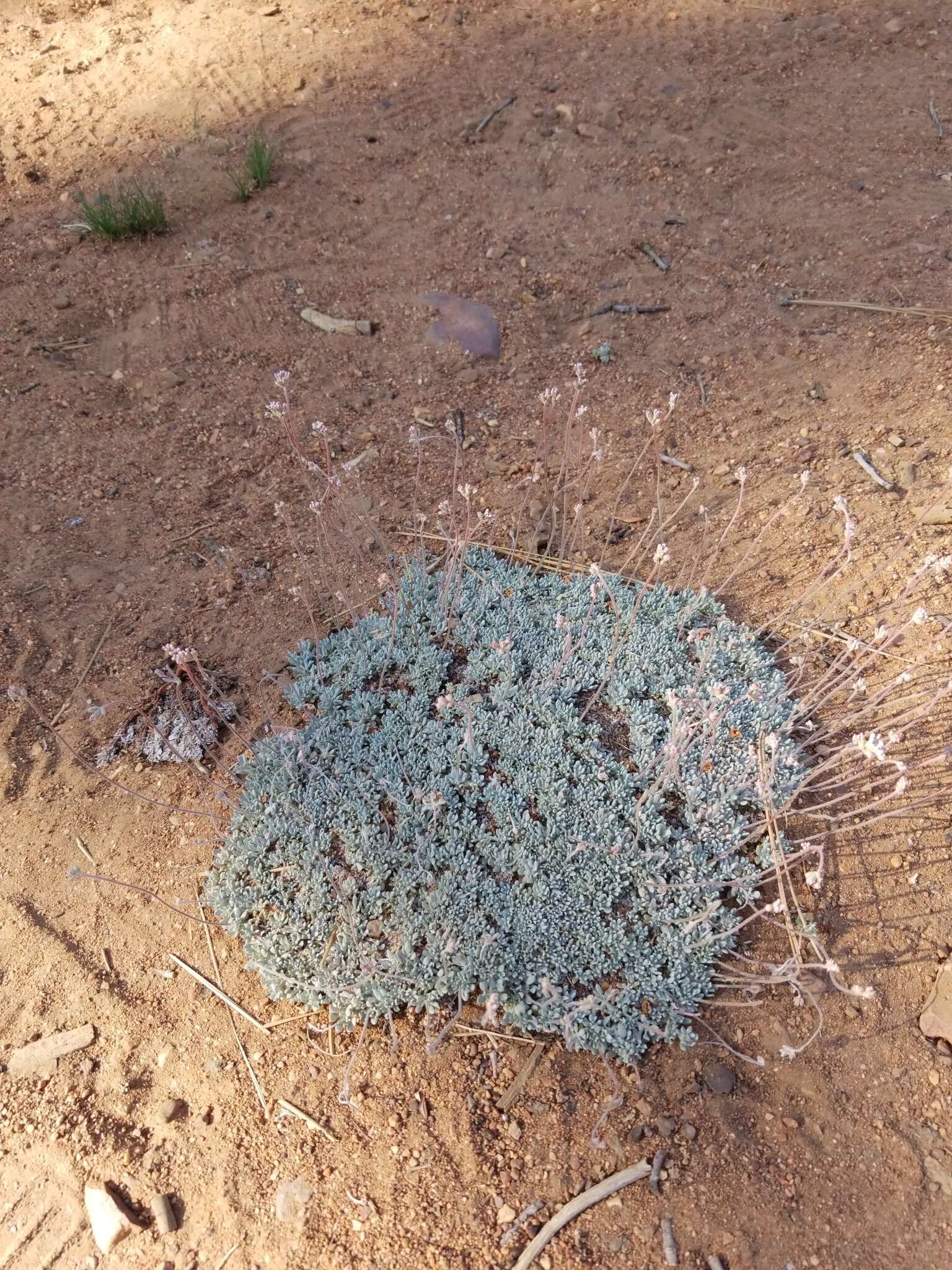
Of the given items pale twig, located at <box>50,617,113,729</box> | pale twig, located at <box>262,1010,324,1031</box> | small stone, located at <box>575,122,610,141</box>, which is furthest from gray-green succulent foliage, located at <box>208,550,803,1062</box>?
small stone, located at <box>575,122,610,141</box>

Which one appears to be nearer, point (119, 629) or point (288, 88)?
point (119, 629)

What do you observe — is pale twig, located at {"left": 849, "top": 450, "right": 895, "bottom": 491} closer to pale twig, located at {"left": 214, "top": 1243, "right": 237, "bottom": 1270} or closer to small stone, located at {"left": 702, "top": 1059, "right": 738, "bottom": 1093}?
small stone, located at {"left": 702, "top": 1059, "right": 738, "bottom": 1093}

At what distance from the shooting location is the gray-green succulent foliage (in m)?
2.72

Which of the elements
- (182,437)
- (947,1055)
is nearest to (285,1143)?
(947,1055)

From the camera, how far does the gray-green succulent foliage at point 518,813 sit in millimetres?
2721

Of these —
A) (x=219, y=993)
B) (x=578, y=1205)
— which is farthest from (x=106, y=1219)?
(x=578, y=1205)

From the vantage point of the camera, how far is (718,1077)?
262 cm

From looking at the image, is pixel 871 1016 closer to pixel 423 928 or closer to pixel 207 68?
pixel 423 928

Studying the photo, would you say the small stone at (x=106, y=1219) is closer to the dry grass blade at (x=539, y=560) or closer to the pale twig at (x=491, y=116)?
the dry grass blade at (x=539, y=560)

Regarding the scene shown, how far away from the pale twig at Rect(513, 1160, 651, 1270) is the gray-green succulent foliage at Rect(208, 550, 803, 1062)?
0.30 m

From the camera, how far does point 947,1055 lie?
2680mm

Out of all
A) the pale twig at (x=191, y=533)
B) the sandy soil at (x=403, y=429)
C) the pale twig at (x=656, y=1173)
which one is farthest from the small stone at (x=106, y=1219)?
the pale twig at (x=191, y=533)

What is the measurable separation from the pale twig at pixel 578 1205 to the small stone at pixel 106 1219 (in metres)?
1.08

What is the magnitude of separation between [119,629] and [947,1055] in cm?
348
